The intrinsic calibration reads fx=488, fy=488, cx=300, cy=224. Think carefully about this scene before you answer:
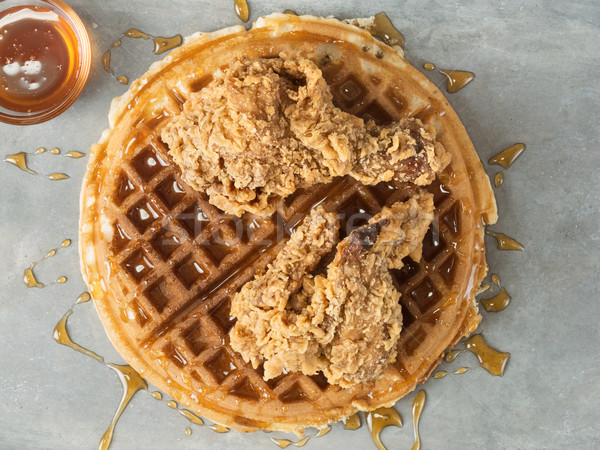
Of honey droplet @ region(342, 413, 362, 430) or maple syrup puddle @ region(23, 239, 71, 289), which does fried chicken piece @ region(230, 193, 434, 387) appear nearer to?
honey droplet @ region(342, 413, 362, 430)

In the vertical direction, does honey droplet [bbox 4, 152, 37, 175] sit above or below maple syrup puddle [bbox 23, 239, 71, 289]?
above

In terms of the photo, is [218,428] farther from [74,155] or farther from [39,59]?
[39,59]

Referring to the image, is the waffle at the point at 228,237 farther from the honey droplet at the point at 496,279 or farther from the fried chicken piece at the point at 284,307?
the honey droplet at the point at 496,279

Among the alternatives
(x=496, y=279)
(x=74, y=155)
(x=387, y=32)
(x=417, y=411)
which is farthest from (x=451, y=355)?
(x=74, y=155)

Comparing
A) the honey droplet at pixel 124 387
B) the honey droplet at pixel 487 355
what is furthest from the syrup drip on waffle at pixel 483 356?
the honey droplet at pixel 124 387

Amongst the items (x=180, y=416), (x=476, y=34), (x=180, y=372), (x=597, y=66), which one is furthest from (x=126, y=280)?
(x=597, y=66)

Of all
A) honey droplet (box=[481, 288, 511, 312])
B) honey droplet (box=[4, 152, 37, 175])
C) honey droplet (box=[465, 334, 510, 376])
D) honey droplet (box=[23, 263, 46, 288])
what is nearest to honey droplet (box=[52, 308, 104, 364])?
honey droplet (box=[23, 263, 46, 288])
